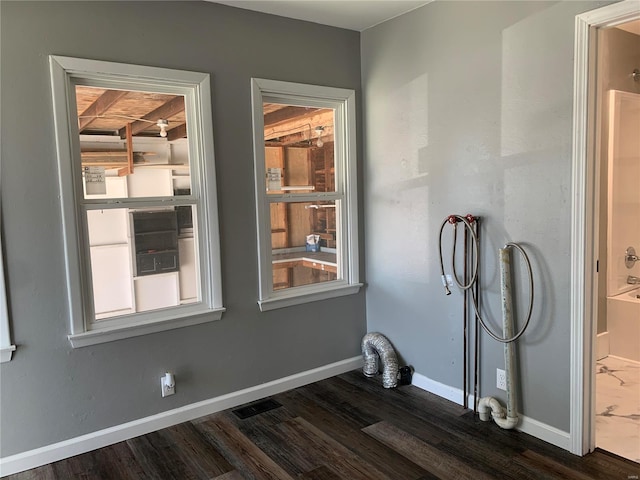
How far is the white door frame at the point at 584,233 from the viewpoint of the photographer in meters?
2.42

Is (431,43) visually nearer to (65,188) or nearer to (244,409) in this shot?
(65,188)

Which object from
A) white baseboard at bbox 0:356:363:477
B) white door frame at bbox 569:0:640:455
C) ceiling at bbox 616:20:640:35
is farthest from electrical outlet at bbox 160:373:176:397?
ceiling at bbox 616:20:640:35

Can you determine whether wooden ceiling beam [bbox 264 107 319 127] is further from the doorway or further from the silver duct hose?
the doorway

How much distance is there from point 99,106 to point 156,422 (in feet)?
6.48

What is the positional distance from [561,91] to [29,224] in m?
2.92

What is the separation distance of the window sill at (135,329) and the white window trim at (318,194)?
402mm

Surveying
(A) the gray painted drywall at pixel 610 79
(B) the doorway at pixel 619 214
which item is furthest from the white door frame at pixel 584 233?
(A) the gray painted drywall at pixel 610 79

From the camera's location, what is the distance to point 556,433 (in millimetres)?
2717

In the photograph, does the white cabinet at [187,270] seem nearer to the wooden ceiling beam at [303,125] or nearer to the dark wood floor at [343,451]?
the dark wood floor at [343,451]

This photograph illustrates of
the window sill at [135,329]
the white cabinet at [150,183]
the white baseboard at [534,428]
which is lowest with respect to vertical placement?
the white baseboard at [534,428]

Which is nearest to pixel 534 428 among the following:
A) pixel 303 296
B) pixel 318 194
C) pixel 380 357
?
pixel 380 357

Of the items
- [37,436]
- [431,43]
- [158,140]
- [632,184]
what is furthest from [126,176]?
[632,184]

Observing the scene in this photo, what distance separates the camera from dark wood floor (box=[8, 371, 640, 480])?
254 centimetres

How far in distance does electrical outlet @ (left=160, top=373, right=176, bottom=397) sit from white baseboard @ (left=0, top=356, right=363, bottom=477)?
14 centimetres
